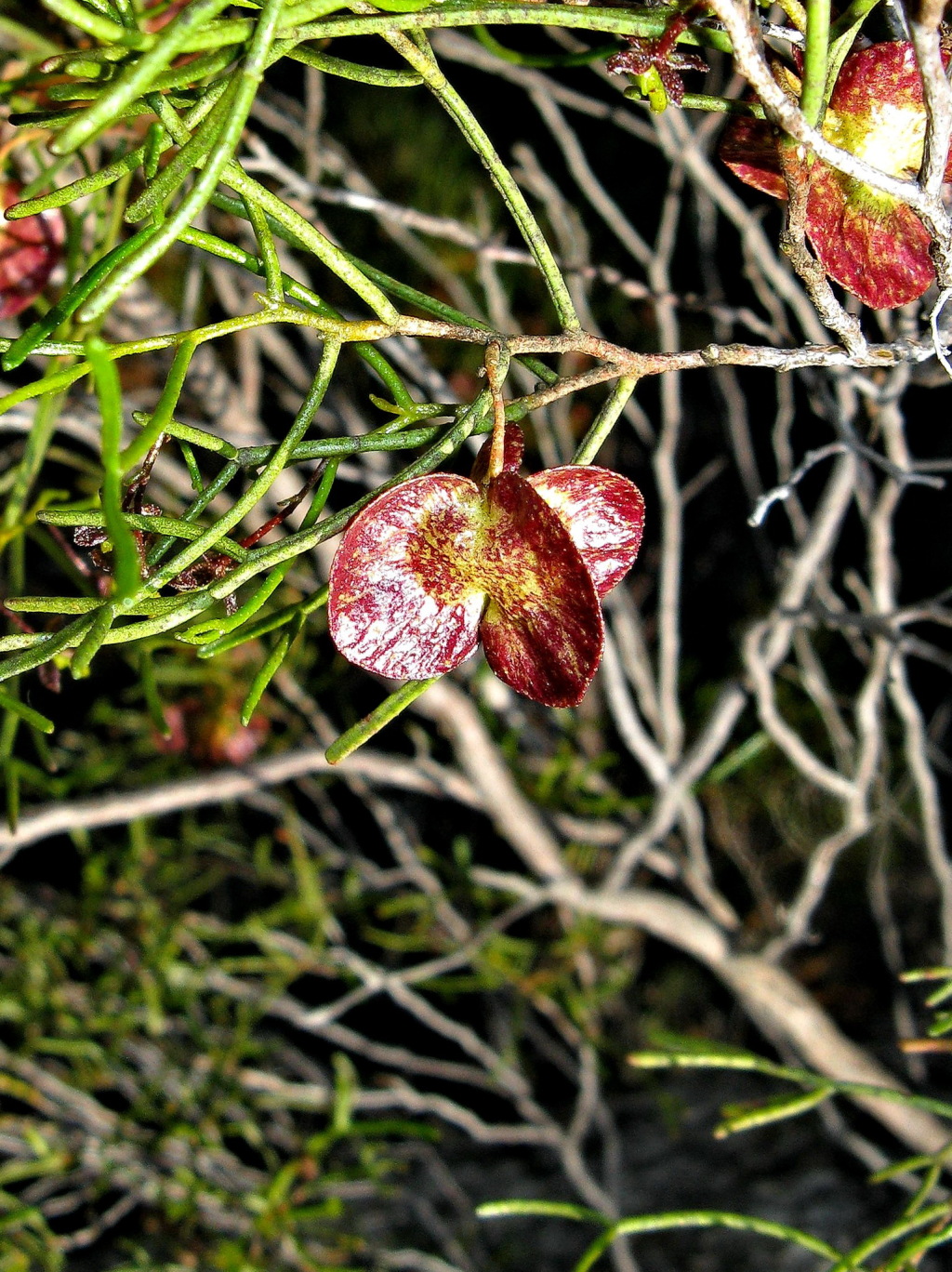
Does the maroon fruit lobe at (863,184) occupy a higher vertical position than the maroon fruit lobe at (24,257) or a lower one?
lower

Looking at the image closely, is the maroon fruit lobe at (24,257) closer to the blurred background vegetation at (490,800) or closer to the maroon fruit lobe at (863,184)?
the blurred background vegetation at (490,800)

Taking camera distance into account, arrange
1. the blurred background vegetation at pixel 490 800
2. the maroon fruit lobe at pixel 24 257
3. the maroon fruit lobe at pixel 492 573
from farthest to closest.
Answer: the blurred background vegetation at pixel 490 800
the maroon fruit lobe at pixel 24 257
the maroon fruit lobe at pixel 492 573

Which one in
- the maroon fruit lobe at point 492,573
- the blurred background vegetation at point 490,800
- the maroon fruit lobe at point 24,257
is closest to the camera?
the maroon fruit lobe at point 492,573

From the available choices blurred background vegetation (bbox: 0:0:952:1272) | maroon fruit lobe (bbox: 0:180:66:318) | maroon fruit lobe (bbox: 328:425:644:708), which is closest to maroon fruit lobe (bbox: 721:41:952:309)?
maroon fruit lobe (bbox: 328:425:644:708)

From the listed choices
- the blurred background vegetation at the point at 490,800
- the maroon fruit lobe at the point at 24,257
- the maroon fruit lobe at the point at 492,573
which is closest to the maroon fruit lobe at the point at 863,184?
the maroon fruit lobe at the point at 492,573

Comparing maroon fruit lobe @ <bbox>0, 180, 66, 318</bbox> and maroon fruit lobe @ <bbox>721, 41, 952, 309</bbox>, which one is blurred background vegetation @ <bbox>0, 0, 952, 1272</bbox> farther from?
maroon fruit lobe @ <bbox>721, 41, 952, 309</bbox>

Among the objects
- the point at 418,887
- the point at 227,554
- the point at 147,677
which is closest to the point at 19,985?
the point at 418,887
